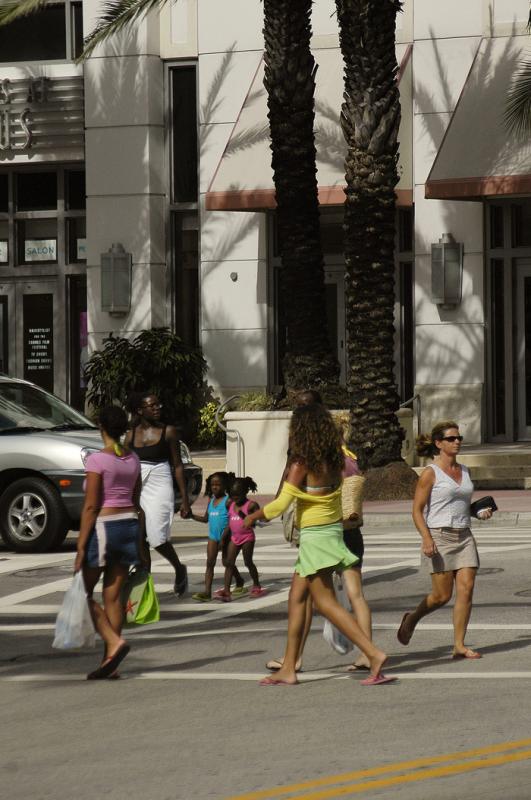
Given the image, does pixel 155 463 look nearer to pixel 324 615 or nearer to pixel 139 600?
pixel 139 600

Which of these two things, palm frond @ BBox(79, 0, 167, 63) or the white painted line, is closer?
the white painted line

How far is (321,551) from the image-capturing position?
31.9ft

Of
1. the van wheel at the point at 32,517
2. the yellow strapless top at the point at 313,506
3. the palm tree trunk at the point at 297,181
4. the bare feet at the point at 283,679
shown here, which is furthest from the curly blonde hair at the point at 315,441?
the palm tree trunk at the point at 297,181

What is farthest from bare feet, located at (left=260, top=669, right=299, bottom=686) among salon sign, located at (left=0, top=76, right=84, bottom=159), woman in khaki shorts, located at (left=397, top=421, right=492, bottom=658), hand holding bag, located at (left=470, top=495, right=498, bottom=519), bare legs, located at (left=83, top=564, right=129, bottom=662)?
salon sign, located at (left=0, top=76, right=84, bottom=159)

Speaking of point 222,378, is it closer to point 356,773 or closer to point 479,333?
point 479,333

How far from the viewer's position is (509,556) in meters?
16.0

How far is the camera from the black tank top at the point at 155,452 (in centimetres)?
1371

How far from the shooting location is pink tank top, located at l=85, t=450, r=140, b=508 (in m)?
10.3

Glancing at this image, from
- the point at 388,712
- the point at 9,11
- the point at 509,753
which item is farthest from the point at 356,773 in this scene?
the point at 9,11

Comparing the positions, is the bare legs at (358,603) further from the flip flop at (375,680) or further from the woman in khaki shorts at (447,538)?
the woman in khaki shorts at (447,538)

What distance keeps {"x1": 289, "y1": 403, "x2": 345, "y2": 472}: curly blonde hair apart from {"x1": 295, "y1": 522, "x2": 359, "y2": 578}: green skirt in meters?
0.38

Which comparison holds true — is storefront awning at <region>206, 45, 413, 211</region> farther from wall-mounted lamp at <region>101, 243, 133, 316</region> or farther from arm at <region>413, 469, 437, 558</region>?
arm at <region>413, 469, 437, 558</region>

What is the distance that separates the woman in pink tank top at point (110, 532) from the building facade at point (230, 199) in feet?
52.5

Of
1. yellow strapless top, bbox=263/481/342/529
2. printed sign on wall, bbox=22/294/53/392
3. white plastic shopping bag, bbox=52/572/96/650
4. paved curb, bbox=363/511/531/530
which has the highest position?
printed sign on wall, bbox=22/294/53/392
